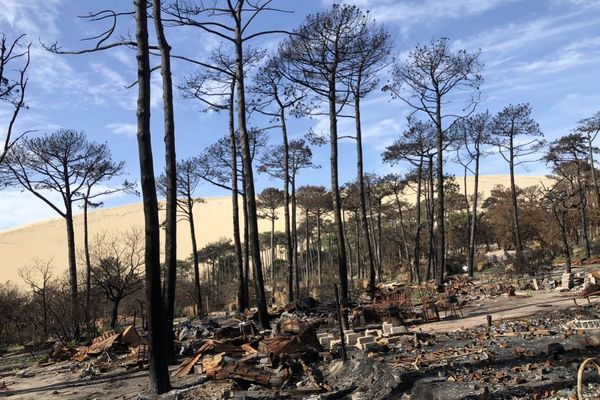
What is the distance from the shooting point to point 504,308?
13727 mm

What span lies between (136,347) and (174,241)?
162 inches

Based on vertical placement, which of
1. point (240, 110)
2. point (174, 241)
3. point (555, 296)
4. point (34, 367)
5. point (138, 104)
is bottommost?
point (34, 367)

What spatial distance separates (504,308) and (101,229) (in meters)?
78.6

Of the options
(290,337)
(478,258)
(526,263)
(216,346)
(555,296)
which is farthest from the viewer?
(478,258)

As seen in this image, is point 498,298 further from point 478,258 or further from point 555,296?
point 478,258

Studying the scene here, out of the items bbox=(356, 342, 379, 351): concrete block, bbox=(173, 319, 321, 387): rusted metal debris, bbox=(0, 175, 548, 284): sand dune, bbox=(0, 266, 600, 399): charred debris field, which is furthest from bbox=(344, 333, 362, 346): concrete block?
bbox=(0, 175, 548, 284): sand dune

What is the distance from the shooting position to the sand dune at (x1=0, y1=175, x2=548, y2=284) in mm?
87750

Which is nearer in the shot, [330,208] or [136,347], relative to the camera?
[136,347]

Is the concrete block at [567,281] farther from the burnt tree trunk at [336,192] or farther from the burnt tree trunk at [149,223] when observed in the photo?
the burnt tree trunk at [149,223]

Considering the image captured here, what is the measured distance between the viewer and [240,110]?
14.6m

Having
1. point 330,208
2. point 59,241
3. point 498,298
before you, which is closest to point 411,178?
point 330,208

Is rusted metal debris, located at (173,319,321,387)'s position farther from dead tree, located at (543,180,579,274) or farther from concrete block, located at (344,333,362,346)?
dead tree, located at (543,180,579,274)

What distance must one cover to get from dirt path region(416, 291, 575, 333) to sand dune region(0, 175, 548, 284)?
227ft

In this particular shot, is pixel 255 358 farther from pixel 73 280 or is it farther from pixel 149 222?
pixel 73 280
